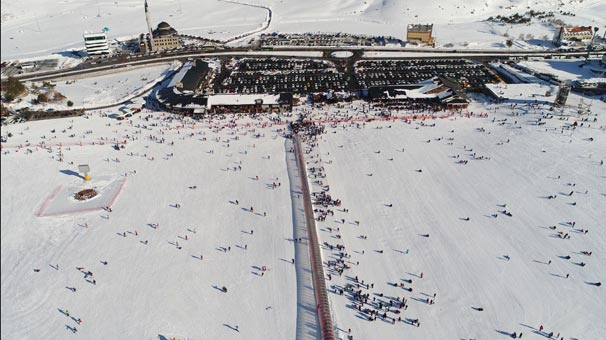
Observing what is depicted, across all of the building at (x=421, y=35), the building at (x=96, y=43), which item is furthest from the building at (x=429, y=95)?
the building at (x=96, y=43)

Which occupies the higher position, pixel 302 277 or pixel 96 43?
pixel 96 43

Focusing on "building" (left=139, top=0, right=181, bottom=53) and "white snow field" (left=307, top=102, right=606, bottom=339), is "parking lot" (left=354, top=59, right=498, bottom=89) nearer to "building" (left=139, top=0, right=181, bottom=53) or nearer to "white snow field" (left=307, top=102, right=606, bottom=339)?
"white snow field" (left=307, top=102, right=606, bottom=339)

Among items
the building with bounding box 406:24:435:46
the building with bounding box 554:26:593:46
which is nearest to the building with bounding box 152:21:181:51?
the building with bounding box 406:24:435:46

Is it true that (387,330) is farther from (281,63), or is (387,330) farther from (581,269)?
(281,63)

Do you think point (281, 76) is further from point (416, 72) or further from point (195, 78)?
point (416, 72)

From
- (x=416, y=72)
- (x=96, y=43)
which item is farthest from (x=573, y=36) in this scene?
(x=96, y=43)

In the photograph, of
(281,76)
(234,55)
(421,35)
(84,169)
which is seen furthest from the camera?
(421,35)

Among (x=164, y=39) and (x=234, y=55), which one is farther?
(x=164, y=39)
